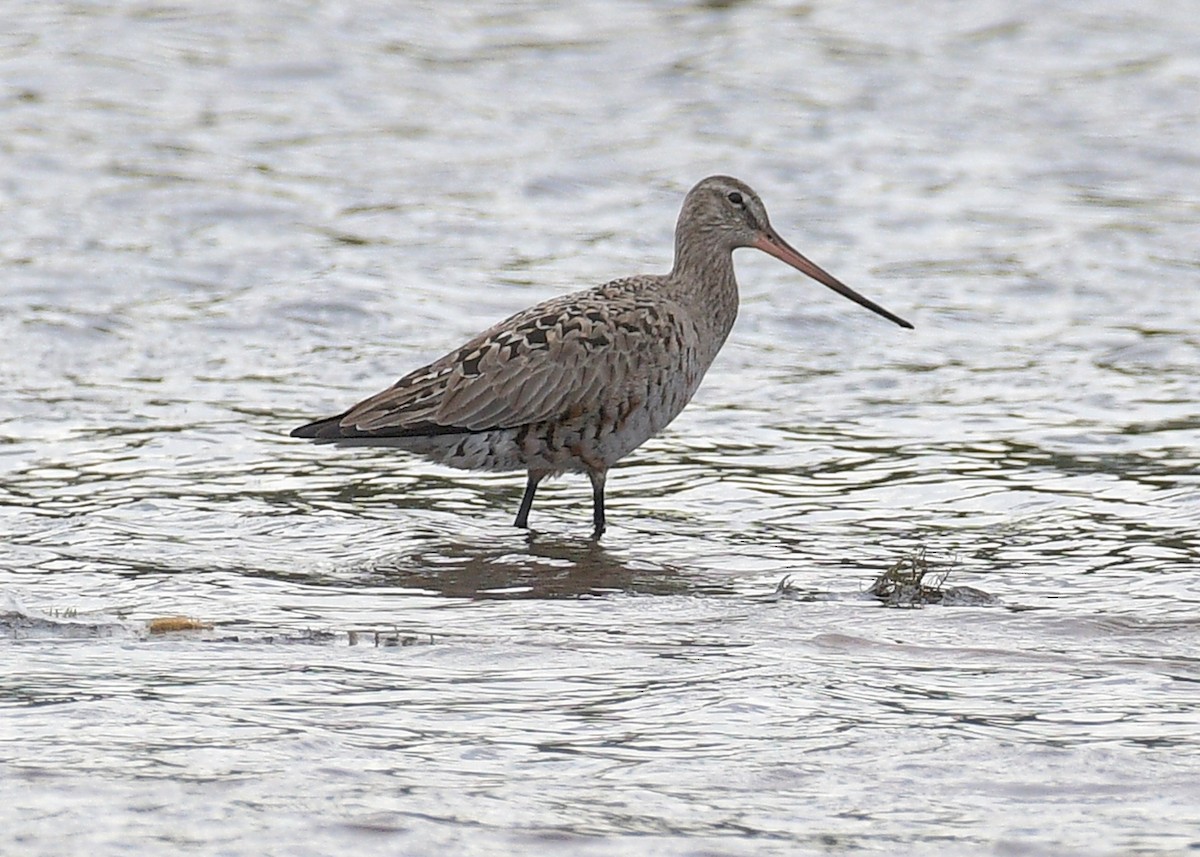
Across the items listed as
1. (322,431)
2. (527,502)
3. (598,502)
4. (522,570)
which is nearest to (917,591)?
(522,570)

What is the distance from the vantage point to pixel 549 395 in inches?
298

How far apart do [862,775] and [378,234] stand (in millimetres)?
8256

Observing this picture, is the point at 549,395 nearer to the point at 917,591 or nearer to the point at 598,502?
the point at 598,502

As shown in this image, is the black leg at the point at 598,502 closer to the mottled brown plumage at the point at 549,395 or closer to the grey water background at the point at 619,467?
the mottled brown plumage at the point at 549,395

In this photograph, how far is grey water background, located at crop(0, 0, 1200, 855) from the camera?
14.9 ft

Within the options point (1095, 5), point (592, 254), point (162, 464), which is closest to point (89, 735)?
point (162, 464)

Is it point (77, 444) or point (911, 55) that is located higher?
point (911, 55)

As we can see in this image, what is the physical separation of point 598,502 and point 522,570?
2.23 feet

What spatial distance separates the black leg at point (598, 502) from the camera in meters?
7.59

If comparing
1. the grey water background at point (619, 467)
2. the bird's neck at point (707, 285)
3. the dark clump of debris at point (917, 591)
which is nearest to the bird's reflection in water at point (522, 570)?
the grey water background at point (619, 467)

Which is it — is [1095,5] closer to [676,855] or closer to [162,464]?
[162,464]

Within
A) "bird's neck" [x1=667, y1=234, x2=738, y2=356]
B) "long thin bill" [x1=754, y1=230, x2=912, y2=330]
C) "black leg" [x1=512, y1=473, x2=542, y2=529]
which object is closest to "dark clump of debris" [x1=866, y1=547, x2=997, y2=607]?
"black leg" [x1=512, y1=473, x2=542, y2=529]

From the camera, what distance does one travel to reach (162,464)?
8.25 meters

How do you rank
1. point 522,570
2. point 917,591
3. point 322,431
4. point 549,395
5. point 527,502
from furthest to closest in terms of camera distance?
point 527,502, point 549,395, point 322,431, point 522,570, point 917,591
